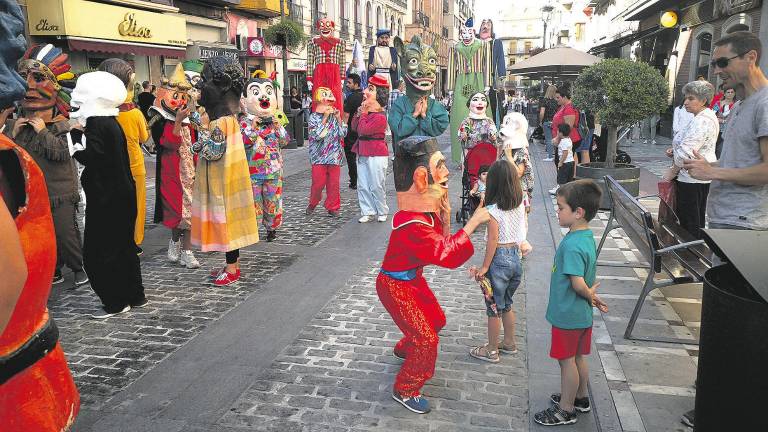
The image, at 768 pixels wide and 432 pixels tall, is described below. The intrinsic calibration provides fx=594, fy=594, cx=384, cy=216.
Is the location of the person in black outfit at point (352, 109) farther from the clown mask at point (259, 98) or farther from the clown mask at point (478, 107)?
the clown mask at point (259, 98)

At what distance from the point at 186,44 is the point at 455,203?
1440cm

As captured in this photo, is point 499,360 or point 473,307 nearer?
point 499,360

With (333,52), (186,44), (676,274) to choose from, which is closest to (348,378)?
(676,274)

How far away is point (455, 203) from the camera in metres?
9.45

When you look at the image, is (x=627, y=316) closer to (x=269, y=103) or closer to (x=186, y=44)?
(x=269, y=103)

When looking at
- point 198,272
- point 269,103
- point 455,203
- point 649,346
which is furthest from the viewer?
point 455,203

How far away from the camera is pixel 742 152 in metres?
3.50

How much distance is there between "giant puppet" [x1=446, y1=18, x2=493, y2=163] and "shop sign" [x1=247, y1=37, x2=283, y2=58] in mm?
13961

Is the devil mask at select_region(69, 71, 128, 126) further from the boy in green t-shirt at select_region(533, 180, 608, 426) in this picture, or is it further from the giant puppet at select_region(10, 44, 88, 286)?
the boy in green t-shirt at select_region(533, 180, 608, 426)

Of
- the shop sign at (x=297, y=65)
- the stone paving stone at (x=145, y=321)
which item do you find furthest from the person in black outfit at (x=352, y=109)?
the shop sign at (x=297, y=65)

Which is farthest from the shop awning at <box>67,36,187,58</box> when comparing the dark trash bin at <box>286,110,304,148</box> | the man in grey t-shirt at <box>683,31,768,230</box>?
the man in grey t-shirt at <box>683,31,768,230</box>

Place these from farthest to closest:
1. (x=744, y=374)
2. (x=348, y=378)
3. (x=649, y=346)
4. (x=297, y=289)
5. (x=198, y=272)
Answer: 1. (x=198, y=272)
2. (x=297, y=289)
3. (x=649, y=346)
4. (x=348, y=378)
5. (x=744, y=374)

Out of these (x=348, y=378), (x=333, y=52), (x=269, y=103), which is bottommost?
(x=348, y=378)

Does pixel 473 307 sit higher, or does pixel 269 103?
pixel 269 103
